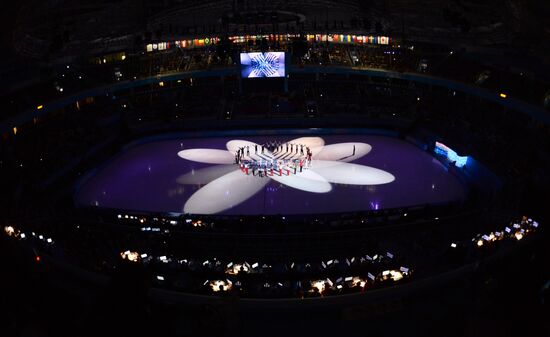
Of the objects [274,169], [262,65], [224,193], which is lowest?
[224,193]

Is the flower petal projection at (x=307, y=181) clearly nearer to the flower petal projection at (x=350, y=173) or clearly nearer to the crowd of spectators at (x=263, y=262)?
the flower petal projection at (x=350, y=173)

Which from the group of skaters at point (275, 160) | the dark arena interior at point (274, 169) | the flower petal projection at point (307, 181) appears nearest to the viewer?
the dark arena interior at point (274, 169)

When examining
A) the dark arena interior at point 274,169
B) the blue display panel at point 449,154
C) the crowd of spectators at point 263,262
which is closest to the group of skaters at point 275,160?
the dark arena interior at point 274,169

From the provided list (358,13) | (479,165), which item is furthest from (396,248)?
(358,13)

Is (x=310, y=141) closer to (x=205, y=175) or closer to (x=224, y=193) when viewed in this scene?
(x=205, y=175)

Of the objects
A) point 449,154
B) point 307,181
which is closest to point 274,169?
point 307,181

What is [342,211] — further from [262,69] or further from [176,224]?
[262,69]

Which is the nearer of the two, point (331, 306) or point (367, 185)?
point (331, 306)
